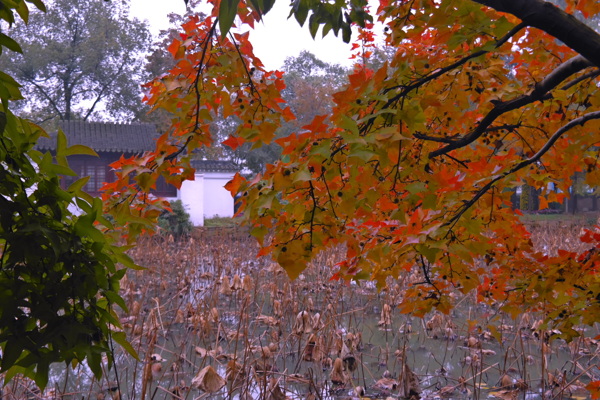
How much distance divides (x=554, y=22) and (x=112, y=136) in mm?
16210

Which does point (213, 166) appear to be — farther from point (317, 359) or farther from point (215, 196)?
point (317, 359)

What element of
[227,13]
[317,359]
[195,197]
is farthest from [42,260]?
[195,197]

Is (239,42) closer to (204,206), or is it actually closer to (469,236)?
(469,236)

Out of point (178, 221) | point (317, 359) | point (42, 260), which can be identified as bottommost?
point (317, 359)

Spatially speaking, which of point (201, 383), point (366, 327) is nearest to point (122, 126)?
point (366, 327)

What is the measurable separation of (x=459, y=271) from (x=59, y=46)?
65.4ft

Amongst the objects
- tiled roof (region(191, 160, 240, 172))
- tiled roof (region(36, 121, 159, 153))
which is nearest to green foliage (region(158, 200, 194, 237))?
tiled roof (region(36, 121, 159, 153))

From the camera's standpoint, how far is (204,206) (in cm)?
1817

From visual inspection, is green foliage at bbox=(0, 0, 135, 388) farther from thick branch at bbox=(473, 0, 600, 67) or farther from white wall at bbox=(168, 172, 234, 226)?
white wall at bbox=(168, 172, 234, 226)

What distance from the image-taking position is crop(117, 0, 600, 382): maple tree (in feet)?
4.46

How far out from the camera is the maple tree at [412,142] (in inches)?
53.5

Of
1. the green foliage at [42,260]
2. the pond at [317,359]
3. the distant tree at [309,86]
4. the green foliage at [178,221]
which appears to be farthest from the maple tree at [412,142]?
the distant tree at [309,86]

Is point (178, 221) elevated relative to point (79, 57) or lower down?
lower down

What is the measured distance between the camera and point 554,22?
4.69ft
